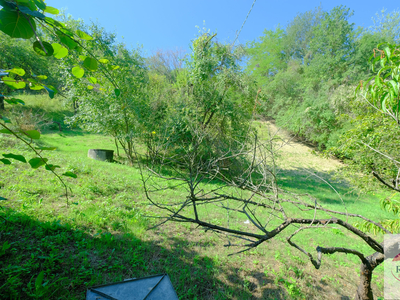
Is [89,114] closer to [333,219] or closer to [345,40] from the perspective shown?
[333,219]

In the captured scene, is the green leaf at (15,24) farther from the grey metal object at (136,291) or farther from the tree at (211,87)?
the tree at (211,87)

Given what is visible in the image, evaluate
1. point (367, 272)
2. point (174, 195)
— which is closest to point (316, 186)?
point (174, 195)

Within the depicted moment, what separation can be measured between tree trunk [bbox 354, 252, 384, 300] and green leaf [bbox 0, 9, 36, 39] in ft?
9.34

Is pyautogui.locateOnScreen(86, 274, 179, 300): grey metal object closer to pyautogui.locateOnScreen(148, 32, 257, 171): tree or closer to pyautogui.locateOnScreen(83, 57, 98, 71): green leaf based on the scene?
pyautogui.locateOnScreen(83, 57, 98, 71): green leaf

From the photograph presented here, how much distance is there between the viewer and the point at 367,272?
1.92 meters

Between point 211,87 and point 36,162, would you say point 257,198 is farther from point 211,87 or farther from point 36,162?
point 211,87

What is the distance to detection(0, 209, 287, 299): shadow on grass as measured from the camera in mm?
1822

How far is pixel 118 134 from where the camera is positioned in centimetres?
867

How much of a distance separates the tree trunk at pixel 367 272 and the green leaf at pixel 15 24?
9.34ft

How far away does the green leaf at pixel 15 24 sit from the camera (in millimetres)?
516

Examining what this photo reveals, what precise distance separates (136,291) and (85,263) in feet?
4.09

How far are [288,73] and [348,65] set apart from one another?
5.23 metres

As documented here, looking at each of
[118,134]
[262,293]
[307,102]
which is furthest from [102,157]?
[307,102]

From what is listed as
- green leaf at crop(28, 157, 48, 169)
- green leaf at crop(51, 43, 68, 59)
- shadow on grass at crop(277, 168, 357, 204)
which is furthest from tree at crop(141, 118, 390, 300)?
shadow on grass at crop(277, 168, 357, 204)
